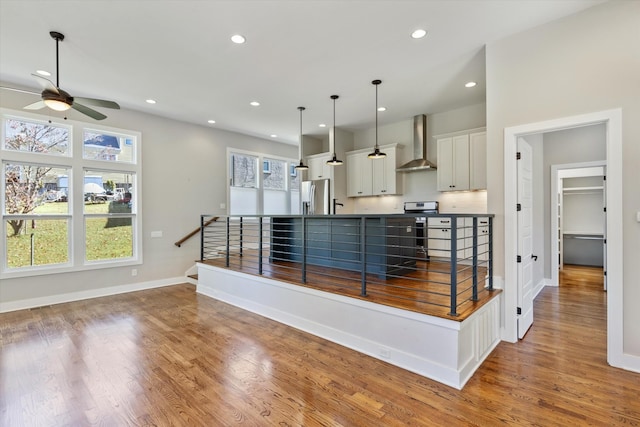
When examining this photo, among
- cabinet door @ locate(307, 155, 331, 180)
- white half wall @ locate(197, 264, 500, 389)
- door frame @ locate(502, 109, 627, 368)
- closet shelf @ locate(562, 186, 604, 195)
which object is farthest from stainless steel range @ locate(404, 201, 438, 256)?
closet shelf @ locate(562, 186, 604, 195)

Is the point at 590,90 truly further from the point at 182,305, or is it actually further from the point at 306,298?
the point at 182,305

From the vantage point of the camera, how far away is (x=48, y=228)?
15.6 feet

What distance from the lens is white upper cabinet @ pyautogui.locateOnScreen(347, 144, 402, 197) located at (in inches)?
243

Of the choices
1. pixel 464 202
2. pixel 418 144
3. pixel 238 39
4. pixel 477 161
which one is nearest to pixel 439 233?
pixel 464 202

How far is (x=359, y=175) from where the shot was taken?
22.0 feet

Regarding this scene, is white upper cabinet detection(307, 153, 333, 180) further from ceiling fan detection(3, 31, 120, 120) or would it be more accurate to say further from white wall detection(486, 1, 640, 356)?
ceiling fan detection(3, 31, 120, 120)

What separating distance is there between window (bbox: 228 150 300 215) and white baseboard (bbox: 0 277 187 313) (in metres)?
2.14

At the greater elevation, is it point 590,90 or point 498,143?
point 590,90

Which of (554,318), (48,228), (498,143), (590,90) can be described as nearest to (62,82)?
(48,228)

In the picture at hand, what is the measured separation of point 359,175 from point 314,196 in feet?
3.86

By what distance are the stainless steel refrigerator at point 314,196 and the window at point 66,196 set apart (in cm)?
346

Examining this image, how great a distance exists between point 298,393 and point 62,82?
5291mm

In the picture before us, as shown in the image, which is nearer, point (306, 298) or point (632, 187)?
point (632, 187)

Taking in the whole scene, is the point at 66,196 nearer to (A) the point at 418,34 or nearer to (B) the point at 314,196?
(B) the point at 314,196
